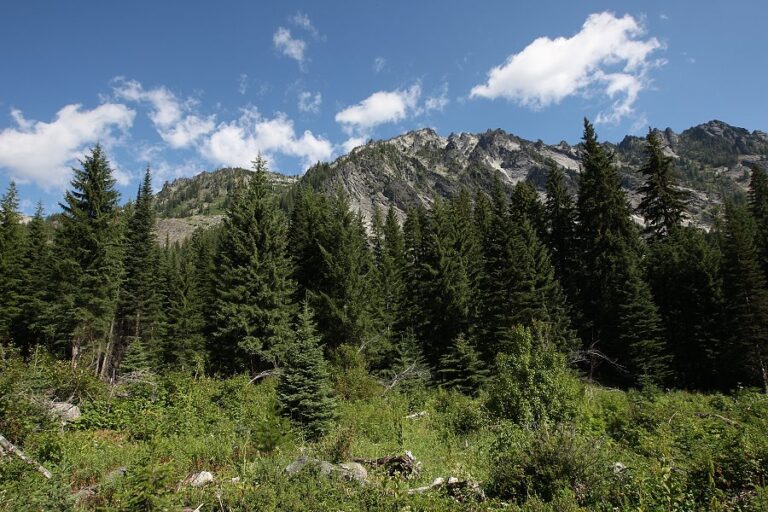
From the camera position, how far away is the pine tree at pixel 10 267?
34.1 metres

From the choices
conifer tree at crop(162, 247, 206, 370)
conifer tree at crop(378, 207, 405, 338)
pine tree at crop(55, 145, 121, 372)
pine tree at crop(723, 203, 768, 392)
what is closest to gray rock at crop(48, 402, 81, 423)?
pine tree at crop(55, 145, 121, 372)

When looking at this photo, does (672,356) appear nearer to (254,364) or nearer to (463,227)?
(463,227)

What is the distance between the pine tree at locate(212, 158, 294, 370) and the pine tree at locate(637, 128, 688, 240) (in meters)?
30.9

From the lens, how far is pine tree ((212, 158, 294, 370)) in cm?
2370

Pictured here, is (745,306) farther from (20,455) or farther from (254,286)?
(20,455)

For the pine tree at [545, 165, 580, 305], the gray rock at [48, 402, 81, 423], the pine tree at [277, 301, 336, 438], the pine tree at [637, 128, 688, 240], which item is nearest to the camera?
the gray rock at [48, 402, 81, 423]

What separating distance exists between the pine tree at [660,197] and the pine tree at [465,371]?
22237mm

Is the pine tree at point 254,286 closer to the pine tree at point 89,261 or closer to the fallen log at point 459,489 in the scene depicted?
the pine tree at point 89,261

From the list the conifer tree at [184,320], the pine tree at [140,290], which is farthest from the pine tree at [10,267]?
the conifer tree at [184,320]

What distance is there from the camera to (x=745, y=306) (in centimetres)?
2745

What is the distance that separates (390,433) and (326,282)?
16385 mm

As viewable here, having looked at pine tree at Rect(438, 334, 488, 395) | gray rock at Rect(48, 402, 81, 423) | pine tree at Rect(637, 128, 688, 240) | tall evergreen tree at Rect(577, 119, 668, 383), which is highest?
pine tree at Rect(637, 128, 688, 240)

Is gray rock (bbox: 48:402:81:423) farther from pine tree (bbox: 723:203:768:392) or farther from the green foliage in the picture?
pine tree (bbox: 723:203:768:392)

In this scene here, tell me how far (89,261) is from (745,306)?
1730 inches
